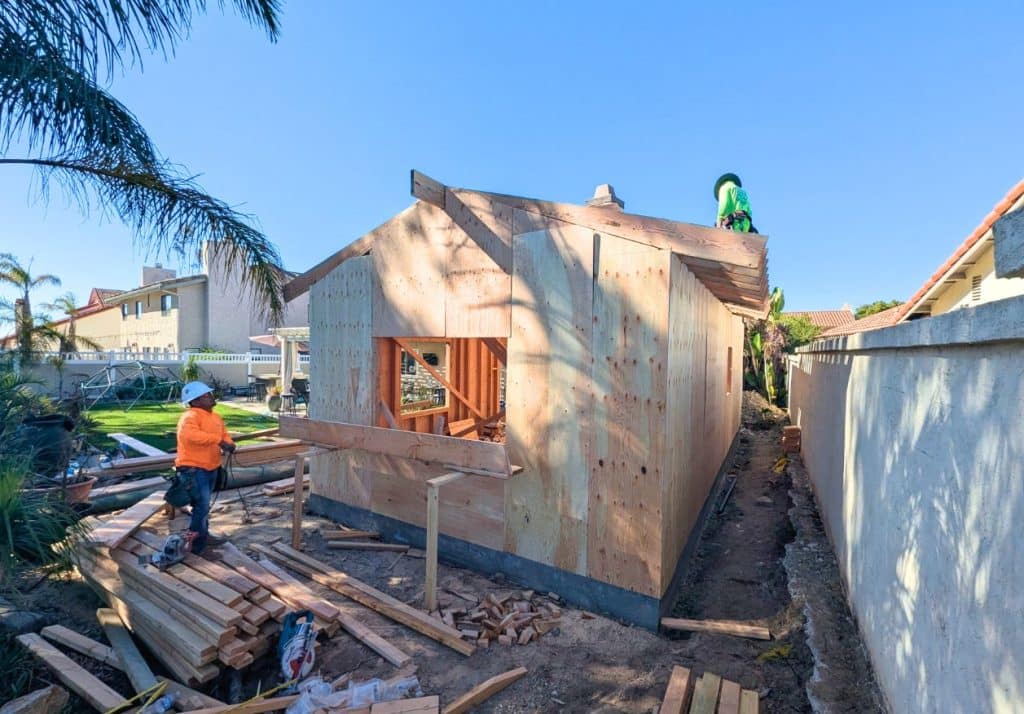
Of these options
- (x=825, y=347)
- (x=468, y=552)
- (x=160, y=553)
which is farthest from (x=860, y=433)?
(x=160, y=553)

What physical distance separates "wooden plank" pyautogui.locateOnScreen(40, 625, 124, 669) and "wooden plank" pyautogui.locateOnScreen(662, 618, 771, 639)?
495 centimetres

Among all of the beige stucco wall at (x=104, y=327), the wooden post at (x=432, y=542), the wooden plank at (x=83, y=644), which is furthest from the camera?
the beige stucco wall at (x=104, y=327)

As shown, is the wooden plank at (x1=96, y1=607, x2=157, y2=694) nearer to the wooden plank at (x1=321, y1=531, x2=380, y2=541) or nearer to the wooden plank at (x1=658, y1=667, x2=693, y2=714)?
the wooden plank at (x1=321, y1=531, x2=380, y2=541)

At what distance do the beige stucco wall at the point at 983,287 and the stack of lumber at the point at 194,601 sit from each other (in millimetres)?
9253

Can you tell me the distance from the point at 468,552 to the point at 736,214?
766cm

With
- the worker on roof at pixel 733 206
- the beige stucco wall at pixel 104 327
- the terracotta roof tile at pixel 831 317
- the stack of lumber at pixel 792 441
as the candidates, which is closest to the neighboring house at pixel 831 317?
the terracotta roof tile at pixel 831 317

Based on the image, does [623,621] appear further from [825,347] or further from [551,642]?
[825,347]

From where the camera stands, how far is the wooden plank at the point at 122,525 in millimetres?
5230

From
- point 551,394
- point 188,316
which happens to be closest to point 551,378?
point 551,394

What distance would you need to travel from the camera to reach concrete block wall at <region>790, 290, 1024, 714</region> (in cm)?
180

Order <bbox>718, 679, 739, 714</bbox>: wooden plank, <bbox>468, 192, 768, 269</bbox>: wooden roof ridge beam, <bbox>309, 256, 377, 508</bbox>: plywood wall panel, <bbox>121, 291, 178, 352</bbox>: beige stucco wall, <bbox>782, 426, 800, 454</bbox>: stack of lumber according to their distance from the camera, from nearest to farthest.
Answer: <bbox>718, 679, 739, 714</bbox>: wooden plank, <bbox>468, 192, 768, 269</bbox>: wooden roof ridge beam, <bbox>309, 256, 377, 508</bbox>: plywood wall panel, <bbox>782, 426, 800, 454</bbox>: stack of lumber, <bbox>121, 291, 178, 352</bbox>: beige stucco wall

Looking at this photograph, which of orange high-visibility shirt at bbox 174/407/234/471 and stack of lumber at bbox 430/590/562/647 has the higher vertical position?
orange high-visibility shirt at bbox 174/407/234/471

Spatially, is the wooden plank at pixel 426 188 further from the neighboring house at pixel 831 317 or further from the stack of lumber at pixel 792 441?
the neighboring house at pixel 831 317

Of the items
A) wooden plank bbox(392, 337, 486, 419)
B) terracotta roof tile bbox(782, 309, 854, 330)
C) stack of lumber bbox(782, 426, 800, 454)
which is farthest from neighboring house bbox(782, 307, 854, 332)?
wooden plank bbox(392, 337, 486, 419)
